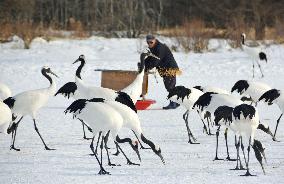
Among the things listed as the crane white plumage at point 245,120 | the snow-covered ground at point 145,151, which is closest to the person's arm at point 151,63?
the snow-covered ground at point 145,151

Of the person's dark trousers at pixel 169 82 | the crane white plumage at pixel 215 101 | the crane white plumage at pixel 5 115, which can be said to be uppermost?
the crane white plumage at pixel 215 101

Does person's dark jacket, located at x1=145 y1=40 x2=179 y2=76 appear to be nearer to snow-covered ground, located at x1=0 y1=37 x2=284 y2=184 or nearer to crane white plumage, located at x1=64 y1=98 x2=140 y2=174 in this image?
snow-covered ground, located at x1=0 y1=37 x2=284 y2=184

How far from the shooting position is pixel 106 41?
103 ft

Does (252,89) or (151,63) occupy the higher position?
(151,63)

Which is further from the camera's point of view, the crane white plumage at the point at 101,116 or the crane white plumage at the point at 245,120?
the crane white plumage at the point at 101,116

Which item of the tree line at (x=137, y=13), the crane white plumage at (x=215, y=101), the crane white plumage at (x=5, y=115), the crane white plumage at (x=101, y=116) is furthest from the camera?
the tree line at (x=137, y=13)

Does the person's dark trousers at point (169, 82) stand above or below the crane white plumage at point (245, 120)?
below

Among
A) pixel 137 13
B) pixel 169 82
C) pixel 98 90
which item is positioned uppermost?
pixel 137 13

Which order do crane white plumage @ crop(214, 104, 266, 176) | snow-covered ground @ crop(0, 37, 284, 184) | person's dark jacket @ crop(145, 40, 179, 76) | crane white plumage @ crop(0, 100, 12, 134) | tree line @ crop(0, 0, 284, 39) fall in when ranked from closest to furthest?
snow-covered ground @ crop(0, 37, 284, 184)
crane white plumage @ crop(214, 104, 266, 176)
crane white plumage @ crop(0, 100, 12, 134)
person's dark jacket @ crop(145, 40, 179, 76)
tree line @ crop(0, 0, 284, 39)

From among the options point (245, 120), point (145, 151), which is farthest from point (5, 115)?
point (245, 120)

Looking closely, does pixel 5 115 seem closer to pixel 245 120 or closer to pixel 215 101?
pixel 215 101

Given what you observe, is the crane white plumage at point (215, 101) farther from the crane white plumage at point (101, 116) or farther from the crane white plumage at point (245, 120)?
the crane white plumage at point (101, 116)

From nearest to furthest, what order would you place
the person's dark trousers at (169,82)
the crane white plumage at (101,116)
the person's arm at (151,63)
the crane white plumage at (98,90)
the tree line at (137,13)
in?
the crane white plumage at (101,116), the crane white plumage at (98,90), the person's arm at (151,63), the person's dark trousers at (169,82), the tree line at (137,13)

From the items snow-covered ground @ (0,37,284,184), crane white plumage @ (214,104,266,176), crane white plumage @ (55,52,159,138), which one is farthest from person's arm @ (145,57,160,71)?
crane white plumage @ (214,104,266,176)
